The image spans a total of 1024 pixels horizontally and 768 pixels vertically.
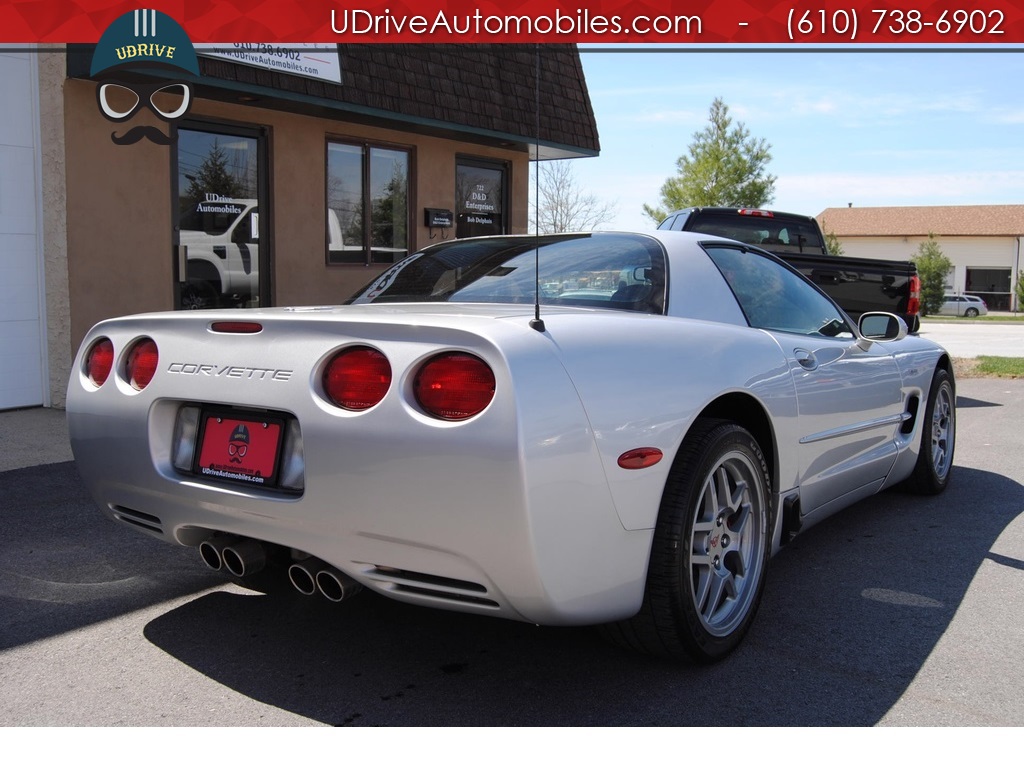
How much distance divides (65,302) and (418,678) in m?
6.01

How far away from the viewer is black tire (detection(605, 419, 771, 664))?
110 inches

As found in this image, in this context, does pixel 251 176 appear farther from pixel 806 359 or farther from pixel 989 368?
pixel 989 368

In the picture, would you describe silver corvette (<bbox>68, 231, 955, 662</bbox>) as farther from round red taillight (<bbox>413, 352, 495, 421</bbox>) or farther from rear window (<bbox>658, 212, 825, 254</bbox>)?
rear window (<bbox>658, 212, 825, 254</bbox>)

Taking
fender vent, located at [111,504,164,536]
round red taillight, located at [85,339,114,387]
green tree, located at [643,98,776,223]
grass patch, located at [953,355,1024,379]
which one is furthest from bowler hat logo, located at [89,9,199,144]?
green tree, located at [643,98,776,223]

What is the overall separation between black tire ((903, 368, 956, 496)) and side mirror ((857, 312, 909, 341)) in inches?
28.8

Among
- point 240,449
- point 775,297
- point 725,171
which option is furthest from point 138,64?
point 725,171

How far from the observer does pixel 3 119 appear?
24.6 ft

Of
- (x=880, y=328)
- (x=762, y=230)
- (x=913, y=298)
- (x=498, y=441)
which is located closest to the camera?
(x=498, y=441)

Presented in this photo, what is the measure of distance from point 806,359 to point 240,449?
83.3 inches

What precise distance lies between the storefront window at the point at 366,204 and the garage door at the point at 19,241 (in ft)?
9.82

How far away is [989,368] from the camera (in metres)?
13.7

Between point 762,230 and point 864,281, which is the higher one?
point 762,230

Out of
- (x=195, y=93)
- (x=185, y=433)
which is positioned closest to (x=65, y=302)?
(x=195, y=93)
